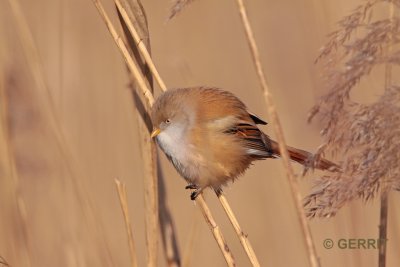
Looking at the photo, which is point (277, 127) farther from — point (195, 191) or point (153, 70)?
point (195, 191)

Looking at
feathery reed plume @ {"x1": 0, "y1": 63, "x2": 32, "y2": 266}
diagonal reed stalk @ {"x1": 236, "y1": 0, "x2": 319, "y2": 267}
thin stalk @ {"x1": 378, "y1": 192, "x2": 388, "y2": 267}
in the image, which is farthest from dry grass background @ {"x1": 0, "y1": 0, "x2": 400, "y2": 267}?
diagonal reed stalk @ {"x1": 236, "y1": 0, "x2": 319, "y2": 267}

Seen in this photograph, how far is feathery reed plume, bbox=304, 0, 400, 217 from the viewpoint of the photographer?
137 centimetres

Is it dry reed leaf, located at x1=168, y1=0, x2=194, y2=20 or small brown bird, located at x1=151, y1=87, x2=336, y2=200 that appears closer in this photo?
dry reed leaf, located at x1=168, y1=0, x2=194, y2=20

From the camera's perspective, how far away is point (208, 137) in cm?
260

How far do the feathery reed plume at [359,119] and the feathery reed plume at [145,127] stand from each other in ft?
2.04

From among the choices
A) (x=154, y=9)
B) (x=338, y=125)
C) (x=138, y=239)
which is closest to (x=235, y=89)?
(x=154, y=9)

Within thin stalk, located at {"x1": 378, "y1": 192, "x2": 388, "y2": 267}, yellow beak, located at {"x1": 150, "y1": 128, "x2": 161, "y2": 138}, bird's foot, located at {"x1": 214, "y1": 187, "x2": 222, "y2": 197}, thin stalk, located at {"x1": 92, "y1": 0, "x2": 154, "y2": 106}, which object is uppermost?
thin stalk, located at {"x1": 92, "y1": 0, "x2": 154, "y2": 106}

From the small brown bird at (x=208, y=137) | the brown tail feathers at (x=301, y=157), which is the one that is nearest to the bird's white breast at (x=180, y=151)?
the small brown bird at (x=208, y=137)

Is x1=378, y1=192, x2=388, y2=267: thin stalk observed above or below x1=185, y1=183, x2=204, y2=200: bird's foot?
below

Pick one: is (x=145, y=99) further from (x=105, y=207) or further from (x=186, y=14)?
(x=186, y=14)

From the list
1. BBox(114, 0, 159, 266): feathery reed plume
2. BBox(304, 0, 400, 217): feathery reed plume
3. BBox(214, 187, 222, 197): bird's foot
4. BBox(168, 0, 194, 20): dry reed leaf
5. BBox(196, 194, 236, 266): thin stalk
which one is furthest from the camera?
BBox(214, 187, 222, 197): bird's foot

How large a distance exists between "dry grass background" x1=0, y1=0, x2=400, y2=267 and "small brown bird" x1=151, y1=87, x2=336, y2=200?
146 millimetres

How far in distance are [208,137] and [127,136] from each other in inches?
48.1

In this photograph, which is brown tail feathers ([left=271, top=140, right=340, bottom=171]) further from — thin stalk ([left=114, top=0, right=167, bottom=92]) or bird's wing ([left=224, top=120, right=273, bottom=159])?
thin stalk ([left=114, top=0, right=167, bottom=92])
